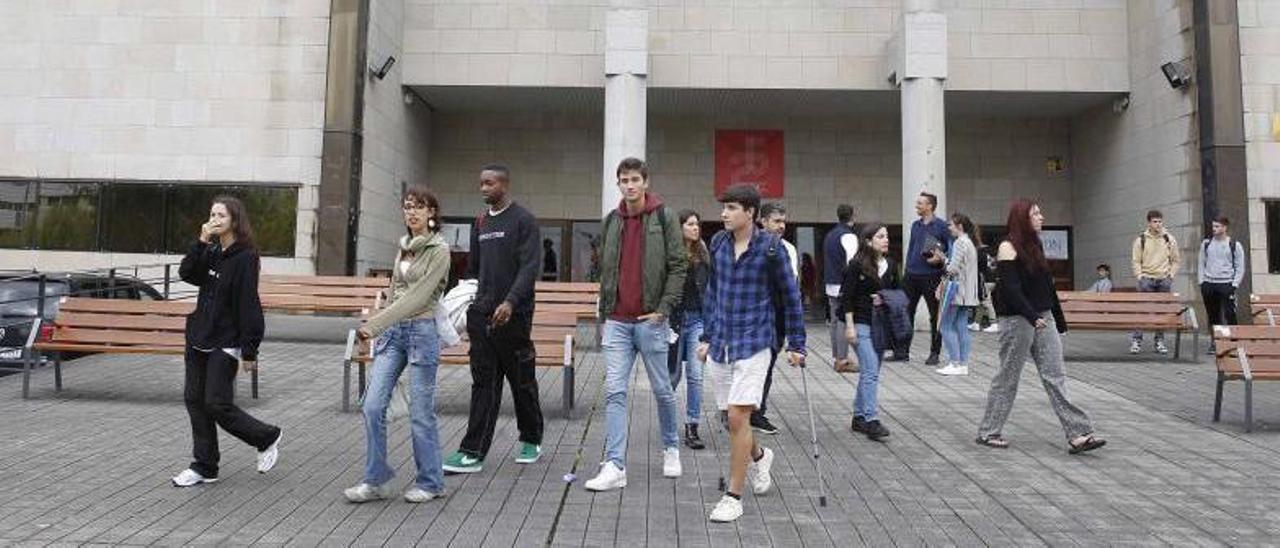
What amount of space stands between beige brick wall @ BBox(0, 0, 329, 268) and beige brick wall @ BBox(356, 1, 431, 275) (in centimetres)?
96

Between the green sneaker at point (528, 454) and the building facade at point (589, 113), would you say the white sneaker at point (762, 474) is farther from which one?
the building facade at point (589, 113)

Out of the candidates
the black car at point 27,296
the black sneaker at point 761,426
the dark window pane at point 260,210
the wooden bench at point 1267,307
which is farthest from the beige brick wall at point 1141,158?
the black car at point 27,296

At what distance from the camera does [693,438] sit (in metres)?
6.21

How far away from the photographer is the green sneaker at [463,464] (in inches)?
209

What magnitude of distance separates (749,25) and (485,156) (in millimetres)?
7282

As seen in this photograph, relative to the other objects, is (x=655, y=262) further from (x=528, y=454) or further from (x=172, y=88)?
(x=172, y=88)

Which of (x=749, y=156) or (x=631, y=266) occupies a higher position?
(x=749, y=156)


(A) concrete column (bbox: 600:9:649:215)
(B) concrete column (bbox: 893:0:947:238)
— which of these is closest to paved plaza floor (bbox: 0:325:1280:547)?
(B) concrete column (bbox: 893:0:947:238)

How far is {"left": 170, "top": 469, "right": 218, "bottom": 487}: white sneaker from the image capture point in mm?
4879

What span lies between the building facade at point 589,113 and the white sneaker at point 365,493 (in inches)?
455

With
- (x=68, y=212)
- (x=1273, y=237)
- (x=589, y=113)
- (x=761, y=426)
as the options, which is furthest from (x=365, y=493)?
(x=1273, y=237)

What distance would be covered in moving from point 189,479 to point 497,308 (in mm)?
2123

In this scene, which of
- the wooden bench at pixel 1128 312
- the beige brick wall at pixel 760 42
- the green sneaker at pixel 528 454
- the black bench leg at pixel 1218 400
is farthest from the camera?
the beige brick wall at pixel 760 42

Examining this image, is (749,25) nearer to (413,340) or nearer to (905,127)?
(905,127)
